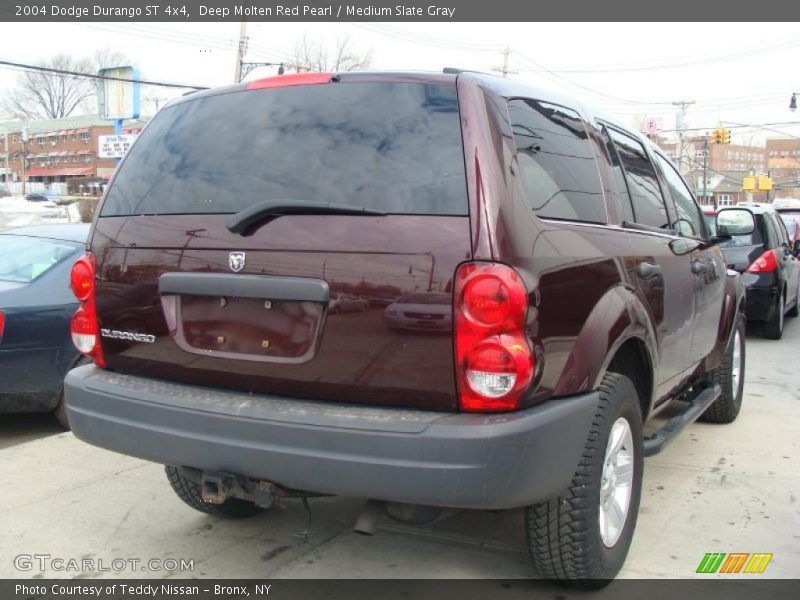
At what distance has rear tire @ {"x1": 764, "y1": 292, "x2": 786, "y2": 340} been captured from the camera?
951cm


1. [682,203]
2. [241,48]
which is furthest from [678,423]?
[241,48]

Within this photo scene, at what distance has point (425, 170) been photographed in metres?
2.54

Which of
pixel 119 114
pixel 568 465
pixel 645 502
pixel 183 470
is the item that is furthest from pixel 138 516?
pixel 119 114

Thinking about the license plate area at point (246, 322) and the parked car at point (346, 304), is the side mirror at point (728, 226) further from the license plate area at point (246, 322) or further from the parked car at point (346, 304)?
the license plate area at point (246, 322)

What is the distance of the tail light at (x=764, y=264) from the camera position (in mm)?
9289

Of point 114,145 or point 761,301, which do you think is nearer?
point 761,301

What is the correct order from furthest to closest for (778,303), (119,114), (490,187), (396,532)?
(119,114) < (778,303) < (396,532) < (490,187)

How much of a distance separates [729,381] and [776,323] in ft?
16.4

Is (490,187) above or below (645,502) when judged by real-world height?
above

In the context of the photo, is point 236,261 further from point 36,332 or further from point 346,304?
point 36,332

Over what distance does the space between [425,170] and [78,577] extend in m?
2.28

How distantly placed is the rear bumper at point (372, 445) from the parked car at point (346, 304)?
12.7 inches

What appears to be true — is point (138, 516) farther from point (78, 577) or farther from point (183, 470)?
point (183, 470)

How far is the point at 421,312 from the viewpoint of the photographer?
2426 millimetres
